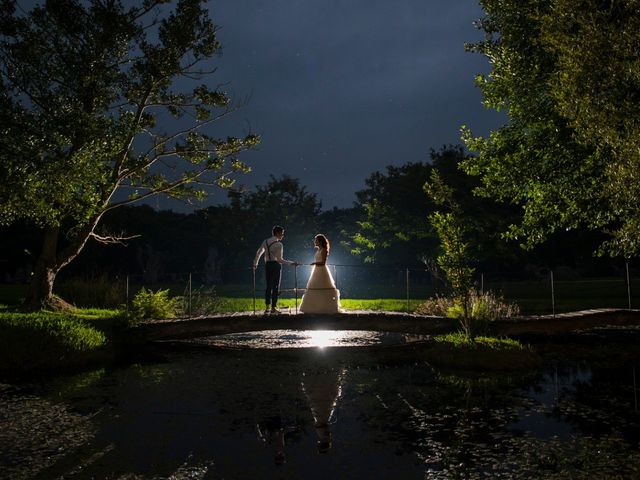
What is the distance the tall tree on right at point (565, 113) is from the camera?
12.6m

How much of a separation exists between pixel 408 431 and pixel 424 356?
6827 millimetres

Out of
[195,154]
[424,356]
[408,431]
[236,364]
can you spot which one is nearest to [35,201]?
[195,154]

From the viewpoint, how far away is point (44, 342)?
13.6 m

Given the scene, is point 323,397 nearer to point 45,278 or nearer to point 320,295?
point 320,295

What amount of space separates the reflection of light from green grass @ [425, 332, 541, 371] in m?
3.69

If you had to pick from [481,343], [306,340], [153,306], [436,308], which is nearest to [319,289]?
[306,340]

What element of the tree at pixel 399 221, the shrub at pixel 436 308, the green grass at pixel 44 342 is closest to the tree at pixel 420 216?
the tree at pixel 399 221

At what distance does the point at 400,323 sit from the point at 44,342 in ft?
31.1

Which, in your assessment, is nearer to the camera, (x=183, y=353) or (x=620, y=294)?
(x=183, y=353)

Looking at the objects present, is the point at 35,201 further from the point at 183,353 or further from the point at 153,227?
the point at 153,227

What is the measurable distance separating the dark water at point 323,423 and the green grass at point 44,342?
4.33 feet

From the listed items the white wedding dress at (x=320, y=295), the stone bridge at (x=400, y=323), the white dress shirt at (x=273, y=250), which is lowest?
the stone bridge at (x=400, y=323)

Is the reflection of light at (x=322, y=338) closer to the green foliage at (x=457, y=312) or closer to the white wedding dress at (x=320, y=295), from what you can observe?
the white wedding dress at (x=320, y=295)

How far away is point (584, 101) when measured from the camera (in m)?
13.2
